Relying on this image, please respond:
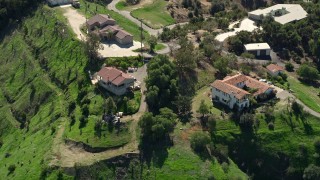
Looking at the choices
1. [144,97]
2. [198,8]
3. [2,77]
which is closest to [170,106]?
[144,97]

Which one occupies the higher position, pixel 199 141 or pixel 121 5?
pixel 199 141

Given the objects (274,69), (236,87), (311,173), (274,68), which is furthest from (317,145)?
(274,68)

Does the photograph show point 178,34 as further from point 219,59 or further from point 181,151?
point 181,151

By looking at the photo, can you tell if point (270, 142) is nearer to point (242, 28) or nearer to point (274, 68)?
point (274, 68)

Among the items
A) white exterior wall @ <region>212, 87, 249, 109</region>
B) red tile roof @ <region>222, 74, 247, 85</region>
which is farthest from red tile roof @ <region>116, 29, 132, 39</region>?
white exterior wall @ <region>212, 87, 249, 109</region>

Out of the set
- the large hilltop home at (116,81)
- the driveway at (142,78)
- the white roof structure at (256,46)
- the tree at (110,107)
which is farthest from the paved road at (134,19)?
the tree at (110,107)

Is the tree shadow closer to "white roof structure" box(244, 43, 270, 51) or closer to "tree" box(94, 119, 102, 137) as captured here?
"tree" box(94, 119, 102, 137)

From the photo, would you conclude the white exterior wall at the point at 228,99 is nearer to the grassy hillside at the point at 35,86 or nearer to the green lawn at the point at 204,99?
the green lawn at the point at 204,99

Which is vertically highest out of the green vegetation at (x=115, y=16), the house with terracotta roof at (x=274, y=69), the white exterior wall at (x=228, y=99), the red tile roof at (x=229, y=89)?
the red tile roof at (x=229, y=89)
